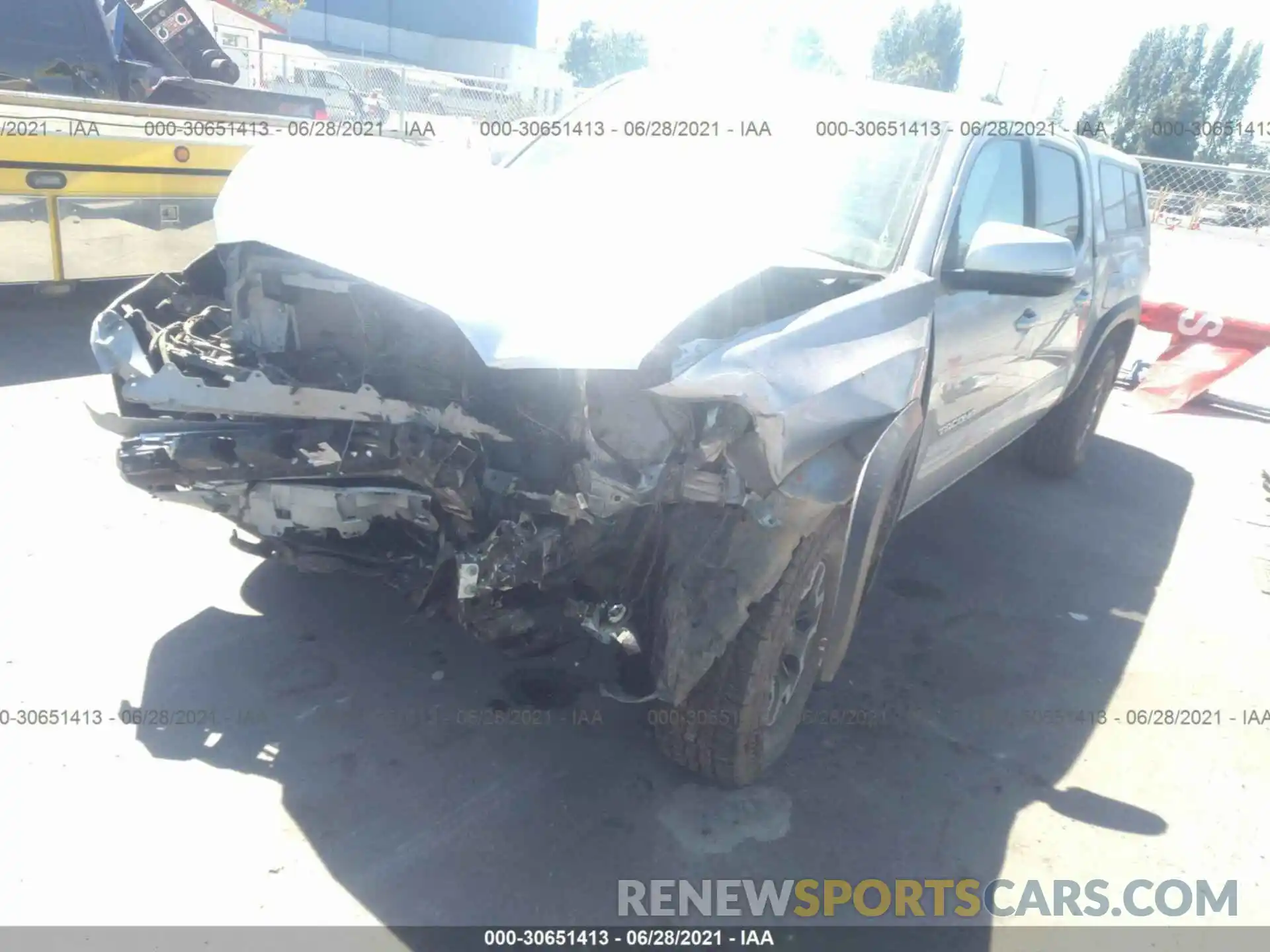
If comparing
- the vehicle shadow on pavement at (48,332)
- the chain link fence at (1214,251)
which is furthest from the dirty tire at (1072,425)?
the vehicle shadow on pavement at (48,332)

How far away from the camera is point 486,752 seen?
3006mm

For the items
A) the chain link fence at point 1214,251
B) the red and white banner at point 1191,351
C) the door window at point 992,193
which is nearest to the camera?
the door window at point 992,193

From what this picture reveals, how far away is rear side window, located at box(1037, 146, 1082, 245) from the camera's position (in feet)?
14.0

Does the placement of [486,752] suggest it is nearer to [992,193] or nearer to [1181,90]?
[992,193]

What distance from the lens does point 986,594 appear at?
4.46 m

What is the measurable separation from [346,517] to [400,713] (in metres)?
0.73

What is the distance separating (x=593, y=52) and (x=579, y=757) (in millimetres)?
70113

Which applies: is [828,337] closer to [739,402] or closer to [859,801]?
[739,402]

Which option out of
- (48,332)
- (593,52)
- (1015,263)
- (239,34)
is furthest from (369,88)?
(593,52)

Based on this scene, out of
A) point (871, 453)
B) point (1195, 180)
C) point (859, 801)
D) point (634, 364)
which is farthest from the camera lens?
point (1195, 180)

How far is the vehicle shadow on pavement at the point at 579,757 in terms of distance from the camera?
103 inches

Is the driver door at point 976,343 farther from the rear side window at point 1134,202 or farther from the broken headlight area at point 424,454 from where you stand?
the rear side window at point 1134,202

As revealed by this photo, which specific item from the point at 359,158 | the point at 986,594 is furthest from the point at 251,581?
the point at 986,594

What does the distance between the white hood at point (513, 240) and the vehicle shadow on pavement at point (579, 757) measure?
132 cm
